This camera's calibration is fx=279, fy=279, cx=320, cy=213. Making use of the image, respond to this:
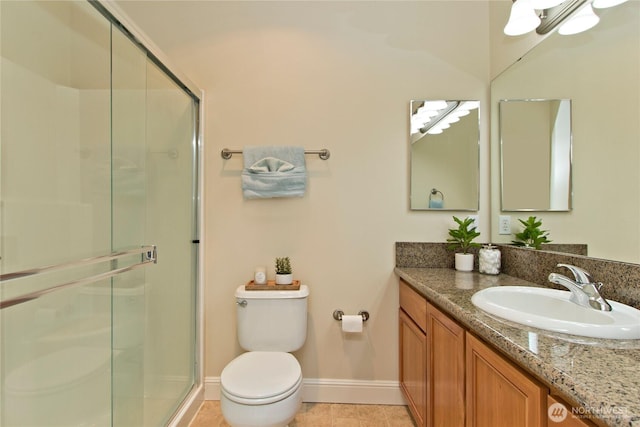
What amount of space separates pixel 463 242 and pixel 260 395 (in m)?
1.31

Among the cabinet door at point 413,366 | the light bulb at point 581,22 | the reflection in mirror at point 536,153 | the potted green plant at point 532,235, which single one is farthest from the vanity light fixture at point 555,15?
the cabinet door at point 413,366

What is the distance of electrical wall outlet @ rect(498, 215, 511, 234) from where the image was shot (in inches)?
61.8

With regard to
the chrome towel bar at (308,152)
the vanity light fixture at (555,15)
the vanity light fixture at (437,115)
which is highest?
the vanity light fixture at (555,15)

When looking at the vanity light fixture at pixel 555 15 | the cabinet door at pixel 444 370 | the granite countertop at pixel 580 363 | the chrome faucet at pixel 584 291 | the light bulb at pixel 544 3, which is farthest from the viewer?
the light bulb at pixel 544 3

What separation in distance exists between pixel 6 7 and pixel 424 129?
75.1 inches

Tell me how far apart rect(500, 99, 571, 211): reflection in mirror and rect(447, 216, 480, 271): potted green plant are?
0.75 feet

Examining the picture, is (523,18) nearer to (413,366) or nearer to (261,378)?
(413,366)

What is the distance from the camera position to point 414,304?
144cm

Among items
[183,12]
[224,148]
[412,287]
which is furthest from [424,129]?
[183,12]

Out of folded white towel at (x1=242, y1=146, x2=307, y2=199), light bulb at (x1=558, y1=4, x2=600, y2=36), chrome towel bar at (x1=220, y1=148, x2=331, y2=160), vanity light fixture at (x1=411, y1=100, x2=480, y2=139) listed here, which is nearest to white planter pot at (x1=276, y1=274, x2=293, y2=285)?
folded white towel at (x1=242, y1=146, x2=307, y2=199)

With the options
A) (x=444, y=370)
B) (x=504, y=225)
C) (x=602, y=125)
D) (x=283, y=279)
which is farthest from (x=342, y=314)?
(x=602, y=125)

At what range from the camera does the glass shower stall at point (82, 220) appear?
3.27ft

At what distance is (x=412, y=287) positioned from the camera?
147cm

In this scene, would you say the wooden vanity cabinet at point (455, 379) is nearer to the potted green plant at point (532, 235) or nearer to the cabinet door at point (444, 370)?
the cabinet door at point (444, 370)
